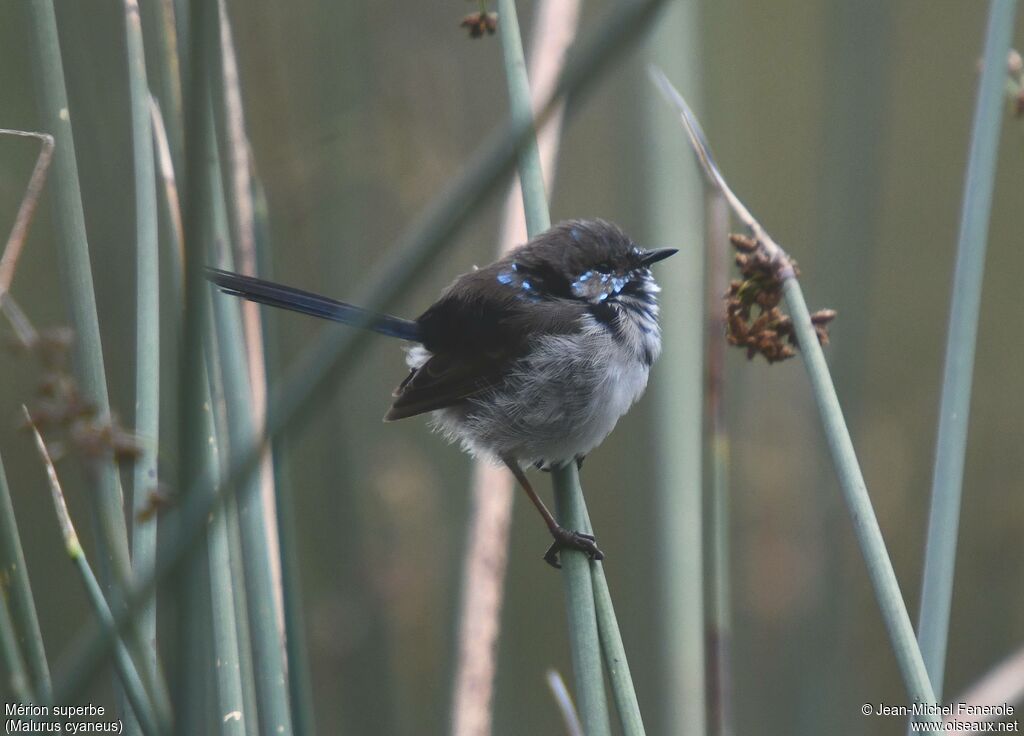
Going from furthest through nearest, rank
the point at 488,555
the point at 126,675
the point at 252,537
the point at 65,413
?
1. the point at 488,555
2. the point at 252,537
3. the point at 126,675
4. the point at 65,413

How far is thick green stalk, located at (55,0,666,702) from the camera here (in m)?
0.97

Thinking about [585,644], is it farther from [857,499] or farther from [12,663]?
[12,663]

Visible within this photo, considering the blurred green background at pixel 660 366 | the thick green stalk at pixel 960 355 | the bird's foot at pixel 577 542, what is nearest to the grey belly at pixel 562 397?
the blurred green background at pixel 660 366

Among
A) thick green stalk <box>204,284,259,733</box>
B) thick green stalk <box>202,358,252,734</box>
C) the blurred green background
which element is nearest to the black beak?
the blurred green background

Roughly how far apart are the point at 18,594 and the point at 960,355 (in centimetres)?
162

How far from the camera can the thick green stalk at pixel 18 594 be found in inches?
61.6

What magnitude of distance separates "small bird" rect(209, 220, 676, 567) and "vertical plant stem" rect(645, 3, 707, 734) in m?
0.12

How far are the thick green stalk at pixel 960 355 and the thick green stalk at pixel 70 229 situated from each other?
1.35 metres

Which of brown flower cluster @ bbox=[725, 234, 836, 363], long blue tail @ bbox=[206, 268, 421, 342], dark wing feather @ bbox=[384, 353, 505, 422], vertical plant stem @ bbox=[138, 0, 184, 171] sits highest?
vertical plant stem @ bbox=[138, 0, 184, 171]

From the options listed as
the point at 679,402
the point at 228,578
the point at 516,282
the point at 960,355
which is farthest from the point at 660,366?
the point at 228,578

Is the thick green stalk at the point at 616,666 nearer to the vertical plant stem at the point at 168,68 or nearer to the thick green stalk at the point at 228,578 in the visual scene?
the thick green stalk at the point at 228,578

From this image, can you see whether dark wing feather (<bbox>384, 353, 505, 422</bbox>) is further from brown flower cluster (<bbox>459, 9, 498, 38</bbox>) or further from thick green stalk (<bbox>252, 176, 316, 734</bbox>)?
brown flower cluster (<bbox>459, 9, 498, 38</bbox>)

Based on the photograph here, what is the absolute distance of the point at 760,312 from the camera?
185 cm

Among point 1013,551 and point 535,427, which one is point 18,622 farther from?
point 1013,551
